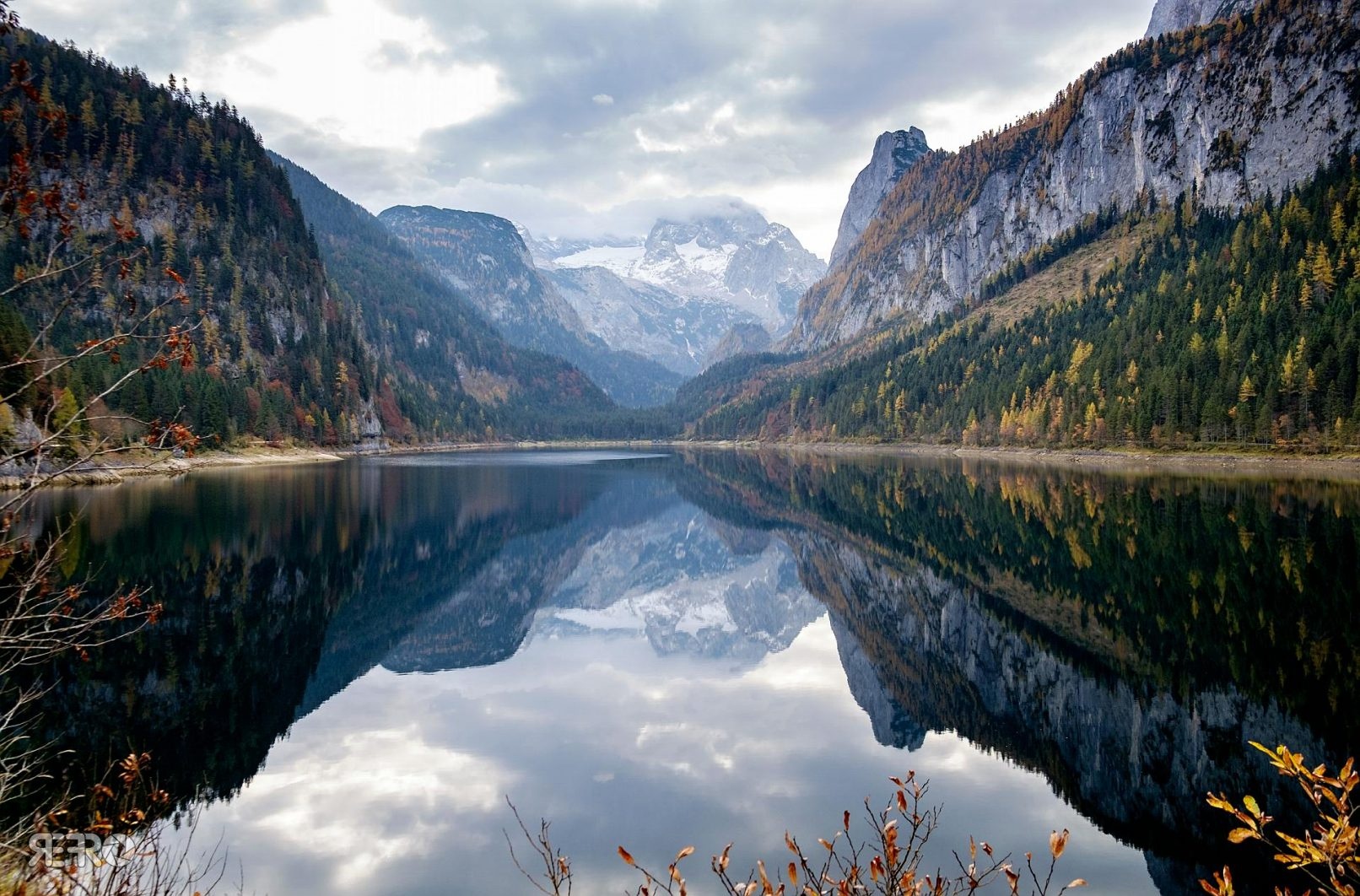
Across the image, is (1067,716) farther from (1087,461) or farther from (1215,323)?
(1215,323)

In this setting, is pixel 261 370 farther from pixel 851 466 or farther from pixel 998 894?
pixel 998 894

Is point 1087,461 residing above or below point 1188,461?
below

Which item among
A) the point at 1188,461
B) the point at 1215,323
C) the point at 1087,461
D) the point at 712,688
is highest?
the point at 1215,323

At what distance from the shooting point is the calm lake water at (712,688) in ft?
46.2

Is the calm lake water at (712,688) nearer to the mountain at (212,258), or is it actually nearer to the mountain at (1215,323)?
the mountain at (1215,323)

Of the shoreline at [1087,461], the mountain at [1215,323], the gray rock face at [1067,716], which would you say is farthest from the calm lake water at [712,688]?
the mountain at [1215,323]

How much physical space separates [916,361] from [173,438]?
201 metres

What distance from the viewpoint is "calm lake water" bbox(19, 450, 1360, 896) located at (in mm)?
14086

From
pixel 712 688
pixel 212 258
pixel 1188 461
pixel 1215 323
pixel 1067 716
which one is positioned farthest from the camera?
pixel 212 258

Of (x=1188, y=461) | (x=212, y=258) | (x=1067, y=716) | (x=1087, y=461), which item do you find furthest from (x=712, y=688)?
(x=212, y=258)

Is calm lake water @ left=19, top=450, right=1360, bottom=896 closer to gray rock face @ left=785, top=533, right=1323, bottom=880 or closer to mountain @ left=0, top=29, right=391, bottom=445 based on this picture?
gray rock face @ left=785, top=533, right=1323, bottom=880

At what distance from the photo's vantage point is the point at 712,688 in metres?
23.3

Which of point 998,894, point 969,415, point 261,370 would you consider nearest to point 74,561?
point 998,894

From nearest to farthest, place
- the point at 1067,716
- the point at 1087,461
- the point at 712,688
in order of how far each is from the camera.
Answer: the point at 1067,716 → the point at 712,688 → the point at 1087,461
